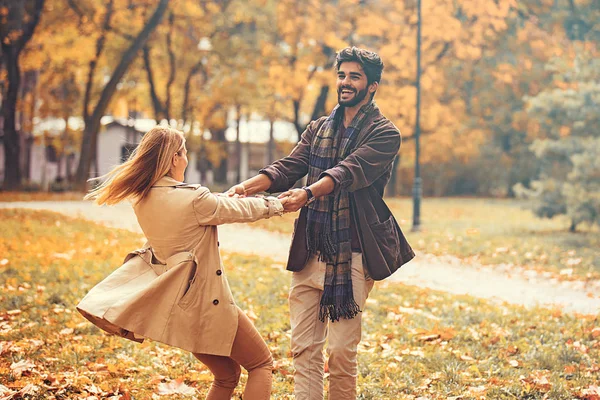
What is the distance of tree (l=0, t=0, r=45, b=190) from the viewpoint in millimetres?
25312

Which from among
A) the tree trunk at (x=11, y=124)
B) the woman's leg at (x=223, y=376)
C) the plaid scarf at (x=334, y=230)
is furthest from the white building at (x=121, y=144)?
the woman's leg at (x=223, y=376)

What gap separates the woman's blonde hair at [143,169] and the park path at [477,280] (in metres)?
6.62

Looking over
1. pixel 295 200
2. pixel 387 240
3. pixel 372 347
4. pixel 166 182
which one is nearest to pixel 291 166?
pixel 295 200

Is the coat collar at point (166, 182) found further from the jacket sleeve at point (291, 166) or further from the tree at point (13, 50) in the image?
the tree at point (13, 50)

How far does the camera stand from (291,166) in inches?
186

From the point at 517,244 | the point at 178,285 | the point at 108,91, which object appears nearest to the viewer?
the point at 178,285

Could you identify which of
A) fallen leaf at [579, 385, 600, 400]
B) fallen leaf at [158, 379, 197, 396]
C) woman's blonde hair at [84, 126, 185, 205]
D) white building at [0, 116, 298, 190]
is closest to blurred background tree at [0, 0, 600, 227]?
white building at [0, 116, 298, 190]

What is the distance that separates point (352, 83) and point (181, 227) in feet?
4.35

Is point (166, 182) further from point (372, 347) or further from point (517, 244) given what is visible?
point (517, 244)

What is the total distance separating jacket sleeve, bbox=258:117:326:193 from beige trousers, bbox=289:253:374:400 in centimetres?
55

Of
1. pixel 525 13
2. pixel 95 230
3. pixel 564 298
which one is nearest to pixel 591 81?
pixel 564 298

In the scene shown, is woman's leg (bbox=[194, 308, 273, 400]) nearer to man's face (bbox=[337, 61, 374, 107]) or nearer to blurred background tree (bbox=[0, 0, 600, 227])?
man's face (bbox=[337, 61, 374, 107])

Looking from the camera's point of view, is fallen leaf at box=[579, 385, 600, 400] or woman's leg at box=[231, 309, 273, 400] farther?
→ fallen leaf at box=[579, 385, 600, 400]

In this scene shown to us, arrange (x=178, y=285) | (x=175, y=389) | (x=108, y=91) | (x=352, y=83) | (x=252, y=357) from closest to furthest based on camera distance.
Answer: (x=178, y=285), (x=252, y=357), (x=352, y=83), (x=175, y=389), (x=108, y=91)
